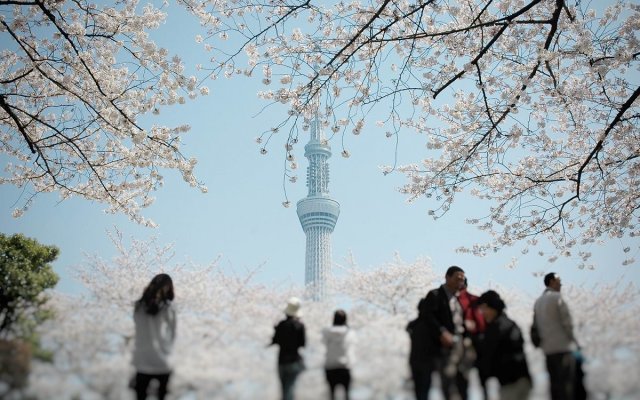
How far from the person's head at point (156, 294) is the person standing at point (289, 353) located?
3.03ft

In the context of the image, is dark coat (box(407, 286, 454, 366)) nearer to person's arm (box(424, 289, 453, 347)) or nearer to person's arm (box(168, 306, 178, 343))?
person's arm (box(424, 289, 453, 347))

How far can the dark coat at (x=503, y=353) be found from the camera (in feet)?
9.87

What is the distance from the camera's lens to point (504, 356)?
10.0 feet

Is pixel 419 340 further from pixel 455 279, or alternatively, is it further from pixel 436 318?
pixel 455 279

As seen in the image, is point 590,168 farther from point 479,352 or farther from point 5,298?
point 5,298

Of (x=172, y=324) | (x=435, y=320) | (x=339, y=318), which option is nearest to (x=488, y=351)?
(x=435, y=320)

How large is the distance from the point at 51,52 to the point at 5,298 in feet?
11.4

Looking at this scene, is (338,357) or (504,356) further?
(338,357)

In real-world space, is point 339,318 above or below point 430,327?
above

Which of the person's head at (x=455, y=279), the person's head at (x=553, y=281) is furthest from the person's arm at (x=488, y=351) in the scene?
the person's head at (x=553, y=281)

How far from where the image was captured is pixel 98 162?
307 inches

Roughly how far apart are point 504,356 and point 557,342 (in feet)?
1.87

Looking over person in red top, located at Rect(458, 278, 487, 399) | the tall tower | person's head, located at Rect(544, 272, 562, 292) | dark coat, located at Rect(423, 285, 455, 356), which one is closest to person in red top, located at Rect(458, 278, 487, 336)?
person in red top, located at Rect(458, 278, 487, 399)

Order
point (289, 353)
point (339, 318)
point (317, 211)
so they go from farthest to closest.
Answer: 1. point (317, 211)
2. point (339, 318)
3. point (289, 353)
